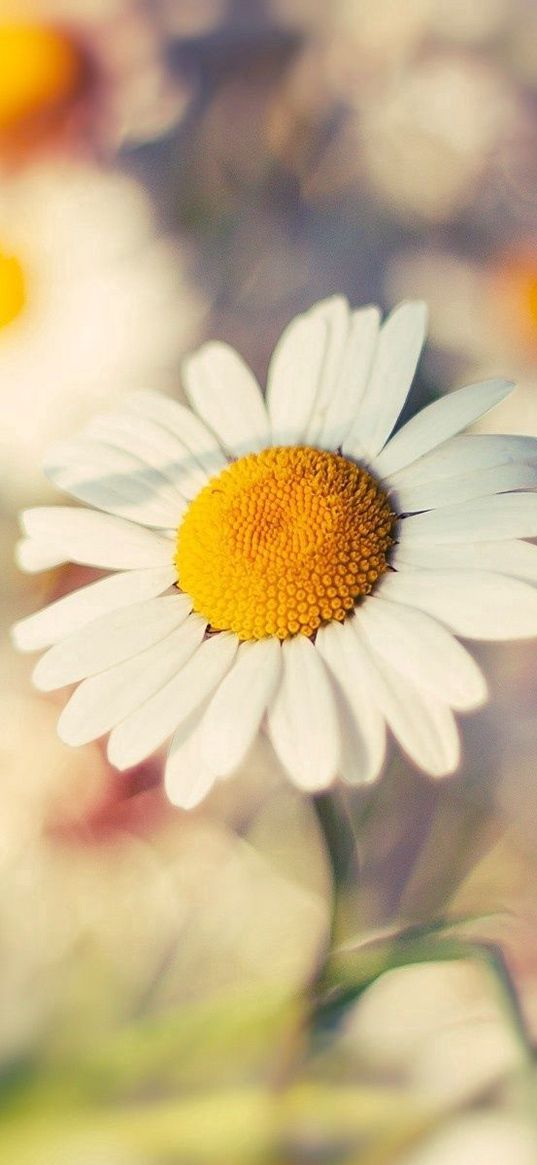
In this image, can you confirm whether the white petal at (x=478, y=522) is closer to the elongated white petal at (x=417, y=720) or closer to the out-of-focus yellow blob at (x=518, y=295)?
the elongated white petal at (x=417, y=720)

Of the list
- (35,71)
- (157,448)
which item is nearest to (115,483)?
(157,448)

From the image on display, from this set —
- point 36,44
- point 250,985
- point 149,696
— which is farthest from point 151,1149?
point 36,44

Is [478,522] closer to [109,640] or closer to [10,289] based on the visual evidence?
[109,640]

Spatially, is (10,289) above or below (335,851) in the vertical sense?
above

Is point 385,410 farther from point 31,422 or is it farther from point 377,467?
point 31,422

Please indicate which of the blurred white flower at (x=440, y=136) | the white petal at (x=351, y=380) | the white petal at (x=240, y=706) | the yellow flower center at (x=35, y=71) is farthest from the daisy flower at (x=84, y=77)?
the white petal at (x=240, y=706)
